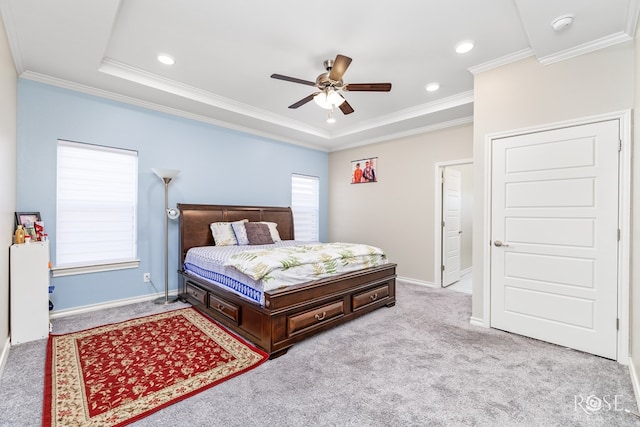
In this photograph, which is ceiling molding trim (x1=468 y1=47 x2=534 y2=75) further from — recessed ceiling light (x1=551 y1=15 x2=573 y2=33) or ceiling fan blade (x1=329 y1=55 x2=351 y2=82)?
ceiling fan blade (x1=329 y1=55 x2=351 y2=82)

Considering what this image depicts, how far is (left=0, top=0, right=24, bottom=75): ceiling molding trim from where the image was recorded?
2.09 m

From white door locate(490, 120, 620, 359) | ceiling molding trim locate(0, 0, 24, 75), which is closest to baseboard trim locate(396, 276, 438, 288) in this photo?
white door locate(490, 120, 620, 359)

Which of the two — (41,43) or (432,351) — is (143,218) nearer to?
(41,43)

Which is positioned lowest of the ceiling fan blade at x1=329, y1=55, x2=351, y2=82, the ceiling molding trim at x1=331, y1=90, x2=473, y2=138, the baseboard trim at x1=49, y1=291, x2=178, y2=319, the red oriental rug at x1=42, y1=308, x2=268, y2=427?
the red oriental rug at x1=42, y1=308, x2=268, y2=427

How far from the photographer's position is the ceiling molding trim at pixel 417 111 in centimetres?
383

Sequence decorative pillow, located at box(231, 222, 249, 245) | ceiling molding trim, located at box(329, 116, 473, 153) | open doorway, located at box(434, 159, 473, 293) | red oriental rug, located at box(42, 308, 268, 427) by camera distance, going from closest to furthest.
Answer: red oriental rug, located at box(42, 308, 268, 427), decorative pillow, located at box(231, 222, 249, 245), ceiling molding trim, located at box(329, 116, 473, 153), open doorway, located at box(434, 159, 473, 293)

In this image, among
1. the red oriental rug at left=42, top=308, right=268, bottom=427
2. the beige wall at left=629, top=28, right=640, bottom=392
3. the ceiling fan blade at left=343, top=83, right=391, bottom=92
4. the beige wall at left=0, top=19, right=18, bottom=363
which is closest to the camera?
the red oriental rug at left=42, top=308, right=268, bottom=427

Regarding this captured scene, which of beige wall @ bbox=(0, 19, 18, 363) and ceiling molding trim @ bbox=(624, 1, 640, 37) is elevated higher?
ceiling molding trim @ bbox=(624, 1, 640, 37)

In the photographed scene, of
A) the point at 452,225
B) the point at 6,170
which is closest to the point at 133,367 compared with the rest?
the point at 6,170

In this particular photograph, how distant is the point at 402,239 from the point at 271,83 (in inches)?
131

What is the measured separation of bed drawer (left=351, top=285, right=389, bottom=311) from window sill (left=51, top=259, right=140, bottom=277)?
112 inches

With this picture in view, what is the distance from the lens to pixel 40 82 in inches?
123

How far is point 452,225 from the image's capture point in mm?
5023

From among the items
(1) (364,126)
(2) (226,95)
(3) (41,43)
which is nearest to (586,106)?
(1) (364,126)
